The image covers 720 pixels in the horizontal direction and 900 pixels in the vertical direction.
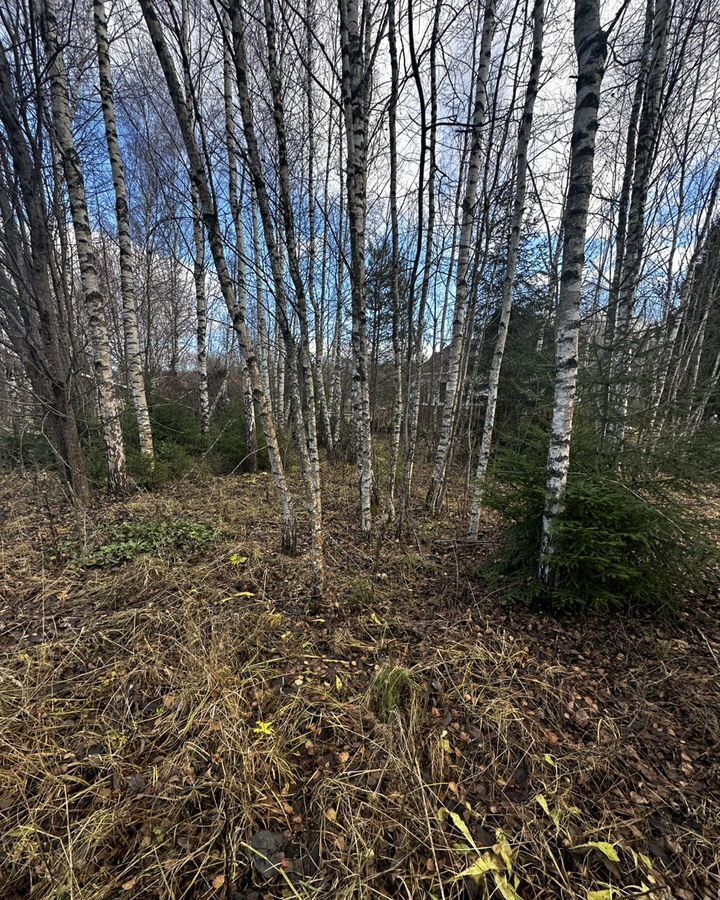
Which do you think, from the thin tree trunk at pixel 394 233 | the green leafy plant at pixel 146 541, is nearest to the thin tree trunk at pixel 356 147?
the thin tree trunk at pixel 394 233

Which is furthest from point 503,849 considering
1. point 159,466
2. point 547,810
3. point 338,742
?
point 159,466

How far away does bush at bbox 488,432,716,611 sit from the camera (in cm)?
279

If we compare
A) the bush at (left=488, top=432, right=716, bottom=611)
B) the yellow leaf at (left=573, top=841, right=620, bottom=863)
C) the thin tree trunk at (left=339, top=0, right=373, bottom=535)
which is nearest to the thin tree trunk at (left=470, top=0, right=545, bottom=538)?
the bush at (left=488, top=432, right=716, bottom=611)

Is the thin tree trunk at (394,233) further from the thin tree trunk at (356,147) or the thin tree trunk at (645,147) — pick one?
the thin tree trunk at (645,147)

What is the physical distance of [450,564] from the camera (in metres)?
4.41

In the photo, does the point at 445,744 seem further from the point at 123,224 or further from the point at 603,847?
the point at 123,224

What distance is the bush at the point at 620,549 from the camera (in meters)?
2.79

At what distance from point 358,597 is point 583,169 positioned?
4020mm

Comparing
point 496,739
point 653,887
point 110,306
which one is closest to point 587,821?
point 653,887

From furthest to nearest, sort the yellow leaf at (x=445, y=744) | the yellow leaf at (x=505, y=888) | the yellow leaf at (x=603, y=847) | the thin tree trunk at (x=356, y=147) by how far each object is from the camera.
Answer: the thin tree trunk at (x=356, y=147)
the yellow leaf at (x=445, y=744)
the yellow leaf at (x=603, y=847)
the yellow leaf at (x=505, y=888)

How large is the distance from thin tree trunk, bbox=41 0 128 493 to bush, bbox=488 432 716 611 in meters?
6.09

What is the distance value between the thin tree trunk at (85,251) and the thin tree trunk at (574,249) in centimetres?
590

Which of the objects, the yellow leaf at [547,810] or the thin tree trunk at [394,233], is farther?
the thin tree trunk at [394,233]

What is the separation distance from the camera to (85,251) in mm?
5051
